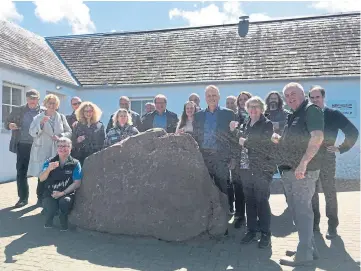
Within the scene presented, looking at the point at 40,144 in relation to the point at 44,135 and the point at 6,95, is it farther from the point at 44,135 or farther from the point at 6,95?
the point at 6,95

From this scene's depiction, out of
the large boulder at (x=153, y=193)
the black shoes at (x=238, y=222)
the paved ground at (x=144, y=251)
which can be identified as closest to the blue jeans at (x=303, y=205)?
the paved ground at (x=144, y=251)

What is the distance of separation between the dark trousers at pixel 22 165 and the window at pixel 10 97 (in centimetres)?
367

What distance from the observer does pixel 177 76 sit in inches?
454

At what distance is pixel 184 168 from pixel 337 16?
1130 cm

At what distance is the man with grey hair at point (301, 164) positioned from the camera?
135 inches

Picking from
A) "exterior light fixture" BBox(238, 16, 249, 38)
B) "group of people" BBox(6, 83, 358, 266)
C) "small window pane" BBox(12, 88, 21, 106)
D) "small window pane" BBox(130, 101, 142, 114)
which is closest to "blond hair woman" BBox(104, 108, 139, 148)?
"group of people" BBox(6, 83, 358, 266)

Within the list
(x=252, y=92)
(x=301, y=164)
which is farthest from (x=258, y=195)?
(x=252, y=92)

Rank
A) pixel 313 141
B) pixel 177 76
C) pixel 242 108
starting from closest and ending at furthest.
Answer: pixel 313 141 → pixel 242 108 → pixel 177 76

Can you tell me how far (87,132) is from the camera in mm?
5469

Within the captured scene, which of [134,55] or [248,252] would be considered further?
[134,55]

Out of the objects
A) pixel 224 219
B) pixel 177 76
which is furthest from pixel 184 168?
pixel 177 76

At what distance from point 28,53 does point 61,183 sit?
26.0 feet

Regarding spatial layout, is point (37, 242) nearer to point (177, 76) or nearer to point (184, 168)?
point (184, 168)

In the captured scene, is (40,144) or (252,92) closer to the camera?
(40,144)
